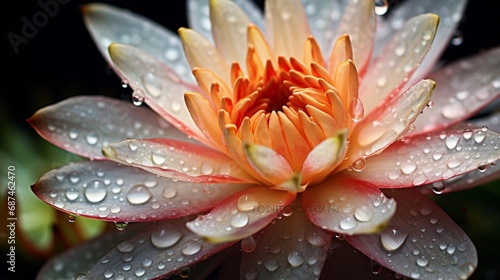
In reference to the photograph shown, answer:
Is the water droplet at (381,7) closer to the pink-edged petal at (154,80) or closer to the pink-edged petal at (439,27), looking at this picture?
the pink-edged petal at (439,27)

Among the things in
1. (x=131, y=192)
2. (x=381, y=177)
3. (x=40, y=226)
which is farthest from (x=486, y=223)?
(x=40, y=226)

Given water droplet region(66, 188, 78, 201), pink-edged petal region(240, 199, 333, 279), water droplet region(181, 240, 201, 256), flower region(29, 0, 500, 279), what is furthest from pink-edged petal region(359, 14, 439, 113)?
water droplet region(66, 188, 78, 201)

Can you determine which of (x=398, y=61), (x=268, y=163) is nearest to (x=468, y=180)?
(x=398, y=61)

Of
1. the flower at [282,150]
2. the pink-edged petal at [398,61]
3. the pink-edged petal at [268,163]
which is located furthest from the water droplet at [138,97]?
the pink-edged petal at [398,61]

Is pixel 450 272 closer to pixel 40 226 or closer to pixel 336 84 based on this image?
pixel 336 84

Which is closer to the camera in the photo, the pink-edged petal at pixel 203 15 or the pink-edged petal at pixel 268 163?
the pink-edged petal at pixel 268 163
